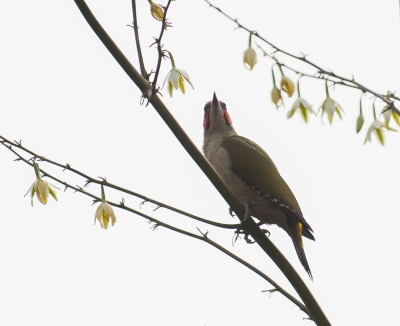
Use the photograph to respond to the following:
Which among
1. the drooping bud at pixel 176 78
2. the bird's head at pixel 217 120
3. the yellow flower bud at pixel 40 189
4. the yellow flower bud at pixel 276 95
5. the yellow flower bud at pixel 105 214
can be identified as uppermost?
the bird's head at pixel 217 120

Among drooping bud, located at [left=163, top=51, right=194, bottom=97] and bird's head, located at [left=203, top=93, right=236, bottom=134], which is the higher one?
bird's head, located at [left=203, top=93, right=236, bottom=134]

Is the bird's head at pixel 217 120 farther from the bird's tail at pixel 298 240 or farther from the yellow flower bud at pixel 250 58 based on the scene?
the yellow flower bud at pixel 250 58

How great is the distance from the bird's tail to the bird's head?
174 centimetres

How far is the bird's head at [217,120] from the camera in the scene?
630 centimetres

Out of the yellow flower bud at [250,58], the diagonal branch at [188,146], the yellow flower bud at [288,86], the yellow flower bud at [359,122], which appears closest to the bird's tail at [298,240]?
the diagonal branch at [188,146]

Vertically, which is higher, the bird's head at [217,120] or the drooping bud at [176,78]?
the bird's head at [217,120]

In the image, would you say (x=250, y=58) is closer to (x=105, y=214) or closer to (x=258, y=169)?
(x=105, y=214)

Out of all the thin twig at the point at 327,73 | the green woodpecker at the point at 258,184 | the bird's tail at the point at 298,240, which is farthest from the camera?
the green woodpecker at the point at 258,184

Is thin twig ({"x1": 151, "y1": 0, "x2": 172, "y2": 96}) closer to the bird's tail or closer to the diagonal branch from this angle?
the diagonal branch

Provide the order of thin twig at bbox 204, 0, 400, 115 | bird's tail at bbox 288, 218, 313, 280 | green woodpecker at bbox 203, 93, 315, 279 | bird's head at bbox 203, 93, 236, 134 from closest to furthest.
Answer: thin twig at bbox 204, 0, 400, 115
bird's tail at bbox 288, 218, 313, 280
green woodpecker at bbox 203, 93, 315, 279
bird's head at bbox 203, 93, 236, 134

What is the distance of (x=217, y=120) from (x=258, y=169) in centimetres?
127

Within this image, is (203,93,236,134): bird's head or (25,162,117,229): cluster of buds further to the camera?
(203,93,236,134): bird's head

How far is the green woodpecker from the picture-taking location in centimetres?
480

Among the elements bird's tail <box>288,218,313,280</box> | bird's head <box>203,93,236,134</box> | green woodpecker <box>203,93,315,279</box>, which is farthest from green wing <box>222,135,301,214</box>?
bird's head <box>203,93,236,134</box>
